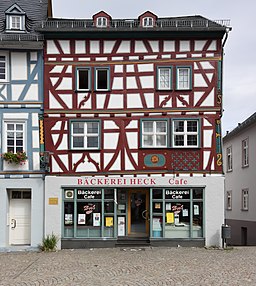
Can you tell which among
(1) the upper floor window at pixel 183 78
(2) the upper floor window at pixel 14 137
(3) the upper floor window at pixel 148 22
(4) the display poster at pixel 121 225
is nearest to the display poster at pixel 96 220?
(4) the display poster at pixel 121 225

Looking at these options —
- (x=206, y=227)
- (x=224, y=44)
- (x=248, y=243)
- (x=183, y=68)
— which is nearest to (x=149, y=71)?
(x=183, y=68)

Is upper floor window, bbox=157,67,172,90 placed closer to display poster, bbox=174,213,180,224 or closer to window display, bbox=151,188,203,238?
window display, bbox=151,188,203,238

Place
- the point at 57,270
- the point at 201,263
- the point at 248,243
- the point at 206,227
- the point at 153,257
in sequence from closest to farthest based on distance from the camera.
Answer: the point at 57,270 < the point at 201,263 < the point at 153,257 < the point at 206,227 < the point at 248,243

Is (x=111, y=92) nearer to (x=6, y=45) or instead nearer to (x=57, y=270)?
(x=6, y=45)

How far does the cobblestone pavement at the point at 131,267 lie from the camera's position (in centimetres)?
1224

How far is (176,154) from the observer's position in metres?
19.0

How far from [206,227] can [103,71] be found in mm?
7737

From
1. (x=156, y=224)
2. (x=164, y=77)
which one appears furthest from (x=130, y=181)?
(x=164, y=77)

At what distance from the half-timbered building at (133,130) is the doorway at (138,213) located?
0.15 meters

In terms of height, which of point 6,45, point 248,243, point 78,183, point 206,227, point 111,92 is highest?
point 6,45

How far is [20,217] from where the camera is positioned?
1952cm

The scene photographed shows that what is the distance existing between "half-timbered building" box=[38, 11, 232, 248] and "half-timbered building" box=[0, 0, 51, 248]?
1.50ft

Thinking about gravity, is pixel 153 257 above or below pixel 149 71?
below

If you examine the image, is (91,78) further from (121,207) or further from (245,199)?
(245,199)
